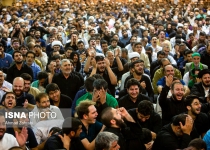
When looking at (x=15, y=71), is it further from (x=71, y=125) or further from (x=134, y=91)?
(x=71, y=125)

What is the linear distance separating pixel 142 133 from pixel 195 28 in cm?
763

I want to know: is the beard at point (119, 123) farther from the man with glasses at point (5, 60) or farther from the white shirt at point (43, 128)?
the man with glasses at point (5, 60)

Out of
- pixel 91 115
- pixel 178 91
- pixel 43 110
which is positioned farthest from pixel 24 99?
pixel 178 91

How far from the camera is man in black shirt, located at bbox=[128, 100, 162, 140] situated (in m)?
4.62

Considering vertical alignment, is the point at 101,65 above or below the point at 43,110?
above

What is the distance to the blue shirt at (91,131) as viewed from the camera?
14.1 feet

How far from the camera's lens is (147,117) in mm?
4711

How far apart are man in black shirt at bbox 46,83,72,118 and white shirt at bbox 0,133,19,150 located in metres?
1.28

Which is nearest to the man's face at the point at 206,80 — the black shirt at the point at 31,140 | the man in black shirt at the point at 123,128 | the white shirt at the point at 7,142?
the man in black shirt at the point at 123,128

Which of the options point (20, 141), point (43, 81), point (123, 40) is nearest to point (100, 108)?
point (20, 141)

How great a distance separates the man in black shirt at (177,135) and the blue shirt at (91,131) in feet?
2.01

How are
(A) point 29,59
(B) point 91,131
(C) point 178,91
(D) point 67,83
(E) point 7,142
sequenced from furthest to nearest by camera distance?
(A) point 29,59 < (D) point 67,83 < (C) point 178,91 < (B) point 91,131 < (E) point 7,142

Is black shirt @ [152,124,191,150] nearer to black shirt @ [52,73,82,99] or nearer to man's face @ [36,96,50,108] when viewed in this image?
man's face @ [36,96,50,108]

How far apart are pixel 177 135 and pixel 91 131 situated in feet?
2.78
